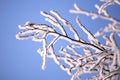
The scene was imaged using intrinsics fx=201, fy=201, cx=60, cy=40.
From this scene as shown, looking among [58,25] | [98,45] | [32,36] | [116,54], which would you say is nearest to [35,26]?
[32,36]

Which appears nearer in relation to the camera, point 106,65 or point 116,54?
point 116,54

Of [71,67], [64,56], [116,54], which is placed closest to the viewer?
[116,54]

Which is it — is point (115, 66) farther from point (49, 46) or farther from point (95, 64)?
point (49, 46)

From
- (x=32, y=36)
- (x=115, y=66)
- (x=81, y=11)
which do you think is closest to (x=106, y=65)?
(x=115, y=66)

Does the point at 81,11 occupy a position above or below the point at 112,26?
above

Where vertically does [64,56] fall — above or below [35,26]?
below

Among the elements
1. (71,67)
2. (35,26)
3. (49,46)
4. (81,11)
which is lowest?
(71,67)

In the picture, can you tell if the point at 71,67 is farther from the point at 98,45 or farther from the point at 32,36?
the point at 32,36

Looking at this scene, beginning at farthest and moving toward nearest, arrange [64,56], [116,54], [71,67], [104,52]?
[64,56], [71,67], [104,52], [116,54]

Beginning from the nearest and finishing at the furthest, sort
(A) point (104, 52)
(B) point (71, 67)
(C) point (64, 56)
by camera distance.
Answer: (A) point (104, 52) < (B) point (71, 67) < (C) point (64, 56)
